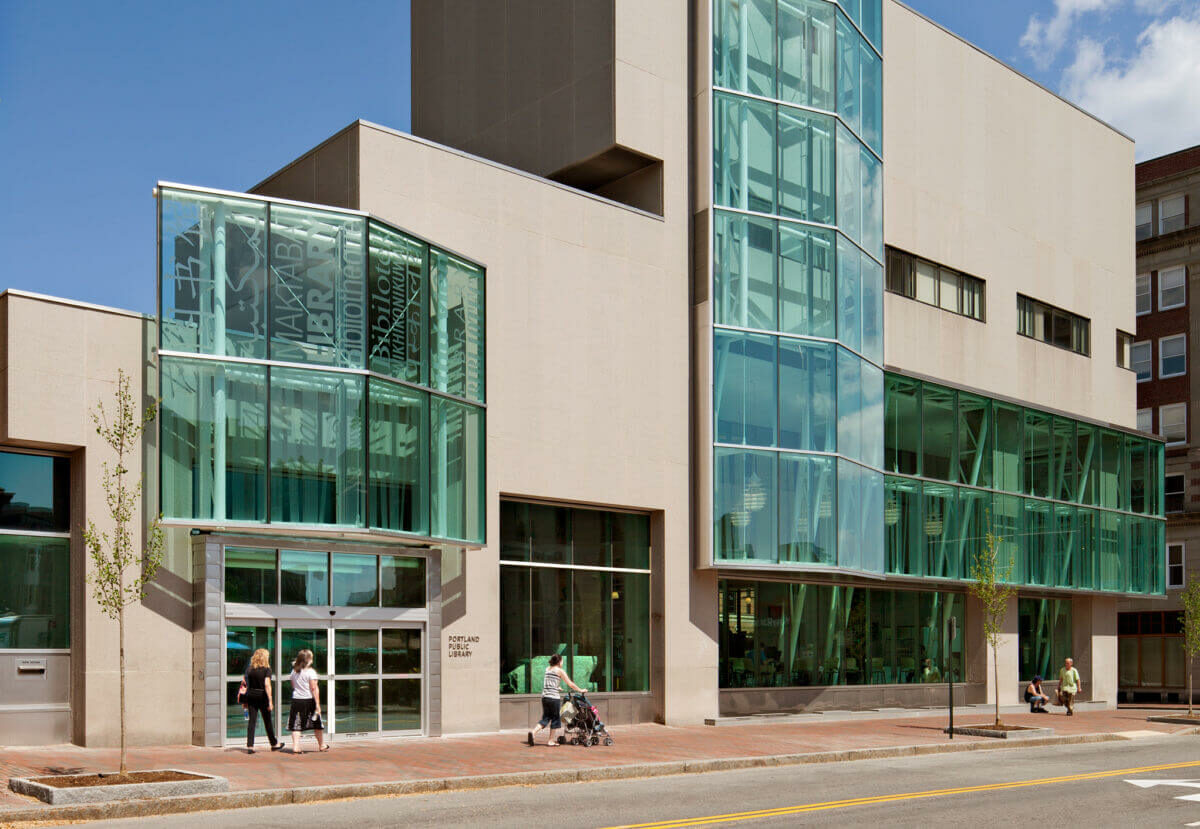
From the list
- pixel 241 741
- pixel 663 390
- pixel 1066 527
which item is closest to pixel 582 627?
pixel 663 390

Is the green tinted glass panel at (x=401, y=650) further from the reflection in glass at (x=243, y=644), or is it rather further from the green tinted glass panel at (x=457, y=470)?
the reflection in glass at (x=243, y=644)

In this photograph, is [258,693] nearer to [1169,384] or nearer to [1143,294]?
[1169,384]

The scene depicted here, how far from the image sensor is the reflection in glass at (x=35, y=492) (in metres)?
21.3

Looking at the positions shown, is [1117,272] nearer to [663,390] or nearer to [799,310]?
[799,310]

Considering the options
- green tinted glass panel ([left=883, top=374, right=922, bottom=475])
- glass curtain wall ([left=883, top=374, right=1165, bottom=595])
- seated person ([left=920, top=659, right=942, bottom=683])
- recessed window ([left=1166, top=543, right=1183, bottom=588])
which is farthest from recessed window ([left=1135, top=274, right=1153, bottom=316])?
seated person ([left=920, top=659, right=942, bottom=683])

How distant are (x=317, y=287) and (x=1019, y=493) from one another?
85.5 feet

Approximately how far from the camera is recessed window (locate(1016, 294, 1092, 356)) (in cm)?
4294

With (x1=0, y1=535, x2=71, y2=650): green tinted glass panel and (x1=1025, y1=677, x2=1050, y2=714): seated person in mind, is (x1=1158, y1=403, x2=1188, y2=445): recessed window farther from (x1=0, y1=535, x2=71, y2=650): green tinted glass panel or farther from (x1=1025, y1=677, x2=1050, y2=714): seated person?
(x1=0, y1=535, x2=71, y2=650): green tinted glass panel

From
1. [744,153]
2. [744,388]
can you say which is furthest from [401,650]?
[744,153]

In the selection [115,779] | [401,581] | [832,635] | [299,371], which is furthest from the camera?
[832,635]

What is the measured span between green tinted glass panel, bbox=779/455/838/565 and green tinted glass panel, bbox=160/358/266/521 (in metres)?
13.5

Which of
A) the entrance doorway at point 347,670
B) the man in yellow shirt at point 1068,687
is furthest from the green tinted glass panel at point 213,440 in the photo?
the man in yellow shirt at point 1068,687

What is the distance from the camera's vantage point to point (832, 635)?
34500 mm

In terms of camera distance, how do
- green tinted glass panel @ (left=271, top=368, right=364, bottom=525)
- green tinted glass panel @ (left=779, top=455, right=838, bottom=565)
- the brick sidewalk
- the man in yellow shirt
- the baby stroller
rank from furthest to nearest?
the man in yellow shirt → green tinted glass panel @ (left=779, top=455, right=838, bottom=565) → the baby stroller → green tinted glass panel @ (left=271, top=368, right=364, bottom=525) → the brick sidewalk
